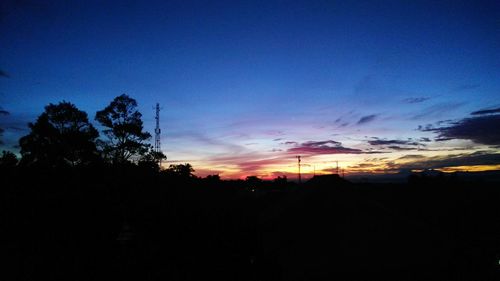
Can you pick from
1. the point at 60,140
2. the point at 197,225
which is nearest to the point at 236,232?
the point at 197,225

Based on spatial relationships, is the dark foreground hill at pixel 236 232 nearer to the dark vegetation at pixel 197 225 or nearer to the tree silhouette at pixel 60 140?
the dark vegetation at pixel 197 225

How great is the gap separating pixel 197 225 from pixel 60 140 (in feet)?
74.4

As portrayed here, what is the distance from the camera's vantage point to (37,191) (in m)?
20.3

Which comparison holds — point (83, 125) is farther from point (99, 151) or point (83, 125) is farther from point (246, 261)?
point (246, 261)

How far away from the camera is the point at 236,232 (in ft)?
52.6

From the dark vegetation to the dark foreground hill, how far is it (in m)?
0.04

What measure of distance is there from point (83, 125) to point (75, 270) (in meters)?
24.0

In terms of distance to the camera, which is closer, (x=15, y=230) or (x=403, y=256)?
(x=403, y=256)

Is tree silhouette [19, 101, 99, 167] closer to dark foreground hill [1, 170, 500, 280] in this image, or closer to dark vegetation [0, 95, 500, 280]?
dark vegetation [0, 95, 500, 280]

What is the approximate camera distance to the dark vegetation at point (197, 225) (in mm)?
8438

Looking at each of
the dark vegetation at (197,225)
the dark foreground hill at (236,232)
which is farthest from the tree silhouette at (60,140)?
the dark foreground hill at (236,232)

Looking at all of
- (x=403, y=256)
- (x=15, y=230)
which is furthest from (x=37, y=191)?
(x=403, y=256)

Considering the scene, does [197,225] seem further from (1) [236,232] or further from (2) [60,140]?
(2) [60,140]

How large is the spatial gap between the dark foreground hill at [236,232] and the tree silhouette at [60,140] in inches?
317
